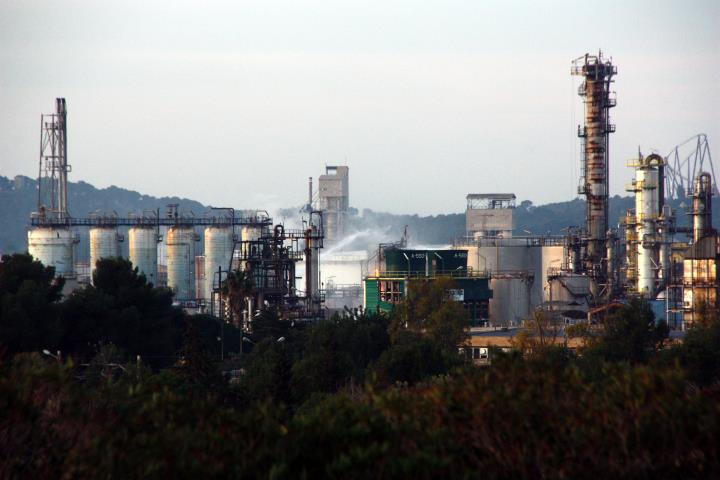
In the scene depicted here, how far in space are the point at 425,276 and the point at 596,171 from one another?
13828 mm

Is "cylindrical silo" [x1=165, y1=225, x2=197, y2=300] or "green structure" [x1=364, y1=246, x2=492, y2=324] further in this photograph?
"cylindrical silo" [x1=165, y1=225, x2=197, y2=300]

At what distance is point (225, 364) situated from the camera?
229 ft

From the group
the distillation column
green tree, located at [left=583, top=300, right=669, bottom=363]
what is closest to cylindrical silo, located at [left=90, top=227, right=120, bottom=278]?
the distillation column

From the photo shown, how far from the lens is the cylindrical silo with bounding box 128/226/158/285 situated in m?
120

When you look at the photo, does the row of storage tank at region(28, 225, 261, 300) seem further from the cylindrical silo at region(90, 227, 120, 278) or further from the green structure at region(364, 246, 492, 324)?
the green structure at region(364, 246, 492, 324)

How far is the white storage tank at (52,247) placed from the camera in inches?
4341

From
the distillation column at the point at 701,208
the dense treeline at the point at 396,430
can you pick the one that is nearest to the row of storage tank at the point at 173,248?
the distillation column at the point at 701,208

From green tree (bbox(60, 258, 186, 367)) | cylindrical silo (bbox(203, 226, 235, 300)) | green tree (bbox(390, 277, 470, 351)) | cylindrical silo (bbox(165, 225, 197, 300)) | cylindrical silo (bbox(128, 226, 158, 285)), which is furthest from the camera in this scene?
cylindrical silo (bbox(203, 226, 235, 300))

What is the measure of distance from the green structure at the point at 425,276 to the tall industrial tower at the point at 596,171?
9180 mm

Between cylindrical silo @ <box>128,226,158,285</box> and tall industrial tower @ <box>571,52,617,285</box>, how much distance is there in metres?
42.4

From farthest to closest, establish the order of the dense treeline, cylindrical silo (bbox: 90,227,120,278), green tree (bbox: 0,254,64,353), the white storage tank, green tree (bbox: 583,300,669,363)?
cylindrical silo (bbox: 90,227,120,278)
the white storage tank
green tree (bbox: 0,254,64,353)
green tree (bbox: 583,300,669,363)
the dense treeline

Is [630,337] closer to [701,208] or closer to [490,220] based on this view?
[701,208]

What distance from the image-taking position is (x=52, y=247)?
110625 mm

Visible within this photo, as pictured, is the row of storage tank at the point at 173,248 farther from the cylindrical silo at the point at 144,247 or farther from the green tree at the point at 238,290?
the green tree at the point at 238,290
